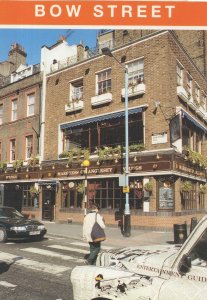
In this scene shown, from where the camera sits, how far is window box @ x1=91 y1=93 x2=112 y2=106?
22953mm

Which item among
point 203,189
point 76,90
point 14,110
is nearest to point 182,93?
point 203,189

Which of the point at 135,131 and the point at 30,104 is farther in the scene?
the point at 30,104

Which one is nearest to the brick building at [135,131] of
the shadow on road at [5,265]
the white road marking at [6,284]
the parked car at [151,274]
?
the shadow on road at [5,265]

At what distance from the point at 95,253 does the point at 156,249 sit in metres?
5.43

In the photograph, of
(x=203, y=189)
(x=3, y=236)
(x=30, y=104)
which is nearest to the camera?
(x=3, y=236)

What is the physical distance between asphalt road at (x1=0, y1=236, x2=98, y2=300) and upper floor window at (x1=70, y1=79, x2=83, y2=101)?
1331cm

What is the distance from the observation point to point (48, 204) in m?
26.0

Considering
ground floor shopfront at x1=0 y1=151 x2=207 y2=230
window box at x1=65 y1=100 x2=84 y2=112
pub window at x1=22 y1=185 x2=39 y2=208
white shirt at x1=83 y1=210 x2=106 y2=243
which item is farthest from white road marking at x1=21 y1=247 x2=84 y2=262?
pub window at x1=22 y1=185 x2=39 y2=208

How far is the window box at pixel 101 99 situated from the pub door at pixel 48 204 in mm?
6961

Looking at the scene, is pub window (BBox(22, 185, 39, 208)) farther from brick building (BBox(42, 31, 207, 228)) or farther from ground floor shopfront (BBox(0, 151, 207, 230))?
brick building (BBox(42, 31, 207, 228))

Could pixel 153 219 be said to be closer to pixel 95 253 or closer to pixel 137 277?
pixel 95 253

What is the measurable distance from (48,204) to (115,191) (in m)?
6.02

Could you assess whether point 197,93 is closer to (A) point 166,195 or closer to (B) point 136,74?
(B) point 136,74

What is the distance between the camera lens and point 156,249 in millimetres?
4617
